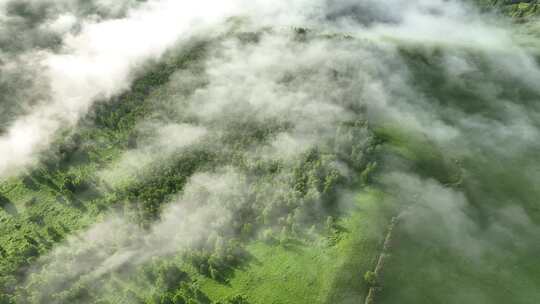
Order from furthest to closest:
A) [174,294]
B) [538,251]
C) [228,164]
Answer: [228,164], [538,251], [174,294]

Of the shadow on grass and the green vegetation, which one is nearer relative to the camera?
the green vegetation

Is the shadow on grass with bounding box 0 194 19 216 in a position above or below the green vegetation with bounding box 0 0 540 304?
above

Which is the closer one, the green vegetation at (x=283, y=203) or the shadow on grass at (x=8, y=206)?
the green vegetation at (x=283, y=203)

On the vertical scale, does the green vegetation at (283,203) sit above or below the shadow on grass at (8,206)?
below

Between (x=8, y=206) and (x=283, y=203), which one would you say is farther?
(x=8, y=206)

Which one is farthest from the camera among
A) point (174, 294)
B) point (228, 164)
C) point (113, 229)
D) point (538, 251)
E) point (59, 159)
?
point (59, 159)

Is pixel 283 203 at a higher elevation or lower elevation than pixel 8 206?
lower

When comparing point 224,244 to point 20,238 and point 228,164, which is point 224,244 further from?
point 20,238

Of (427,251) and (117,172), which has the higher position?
(117,172)

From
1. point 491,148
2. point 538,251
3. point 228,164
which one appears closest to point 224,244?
point 228,164

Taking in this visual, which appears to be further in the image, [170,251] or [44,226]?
[44,226]

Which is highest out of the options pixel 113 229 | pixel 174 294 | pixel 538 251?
pixel 113 229
